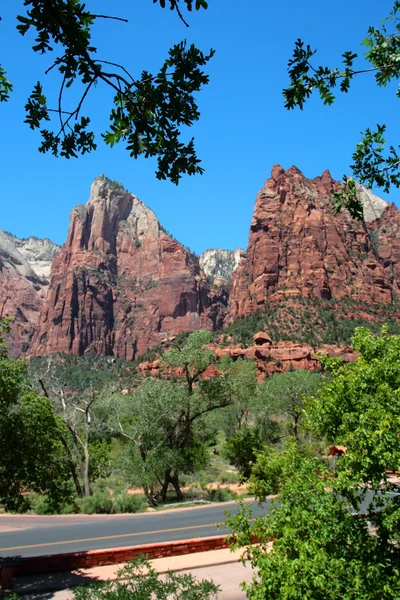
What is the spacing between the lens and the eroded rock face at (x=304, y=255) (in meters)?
115

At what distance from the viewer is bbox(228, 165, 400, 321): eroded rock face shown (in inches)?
4532

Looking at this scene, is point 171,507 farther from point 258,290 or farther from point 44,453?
point 258,290

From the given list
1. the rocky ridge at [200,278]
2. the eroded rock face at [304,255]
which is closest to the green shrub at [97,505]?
the rocky ridge at [200,278]

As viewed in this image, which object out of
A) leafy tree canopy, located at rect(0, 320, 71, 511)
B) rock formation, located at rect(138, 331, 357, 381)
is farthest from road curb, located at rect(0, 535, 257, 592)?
rock formation, located at rect(138, 331, 357, 381)

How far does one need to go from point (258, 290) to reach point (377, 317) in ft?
91.6

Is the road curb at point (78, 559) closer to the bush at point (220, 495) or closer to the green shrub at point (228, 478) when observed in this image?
the bush at point (220, 495)

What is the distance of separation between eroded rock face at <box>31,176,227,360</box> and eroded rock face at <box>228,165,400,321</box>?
30057 millimetres

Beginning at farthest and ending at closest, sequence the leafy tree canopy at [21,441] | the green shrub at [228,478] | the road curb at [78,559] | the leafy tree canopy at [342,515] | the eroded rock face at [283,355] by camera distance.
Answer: the eroded rock face at [283,355], the green shrub at [228,478], the road curb at [78,559], the leafy tree canopy at [21,441], the leafy tree canopy at [342,515]

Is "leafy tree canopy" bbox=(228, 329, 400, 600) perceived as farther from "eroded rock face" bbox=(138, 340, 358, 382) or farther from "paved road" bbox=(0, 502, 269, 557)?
"eroded rock face" bbox=(138, 340, 358, 382)

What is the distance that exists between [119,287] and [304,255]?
8121 cm

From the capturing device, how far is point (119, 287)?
181875 millimetres

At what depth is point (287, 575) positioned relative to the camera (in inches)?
268

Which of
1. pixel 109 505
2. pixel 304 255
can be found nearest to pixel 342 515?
pixel 109 505

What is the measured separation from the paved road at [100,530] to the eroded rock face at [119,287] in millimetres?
137292
